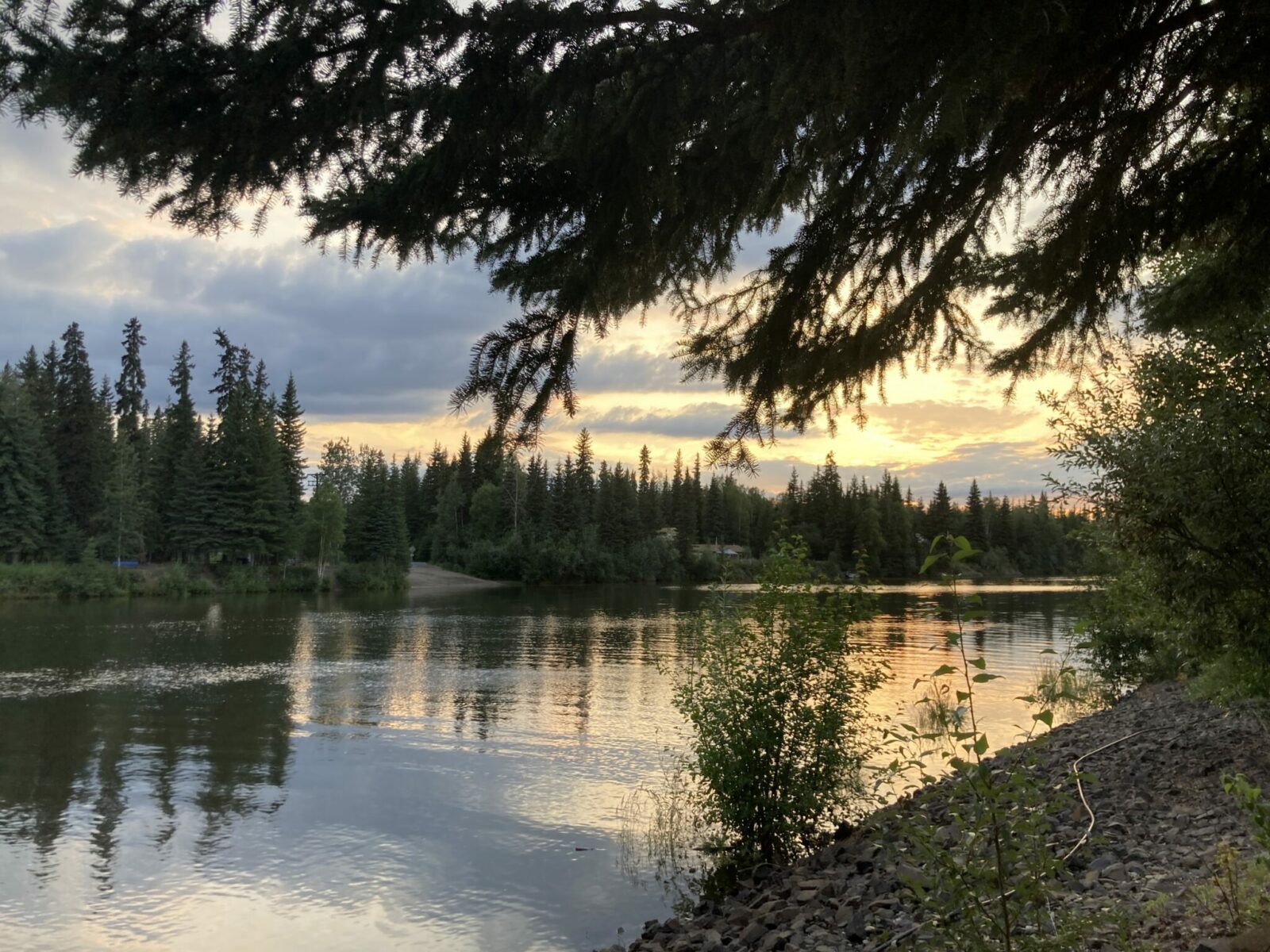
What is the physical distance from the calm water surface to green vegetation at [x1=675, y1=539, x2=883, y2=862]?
1498mm

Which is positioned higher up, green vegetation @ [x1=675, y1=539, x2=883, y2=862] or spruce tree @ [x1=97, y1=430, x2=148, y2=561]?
spruce tree @ [x1=97, y1=430, x2=148, y2=561]

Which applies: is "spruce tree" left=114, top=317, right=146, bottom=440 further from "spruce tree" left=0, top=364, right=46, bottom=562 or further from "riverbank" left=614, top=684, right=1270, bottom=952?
"riverbank" left=614, top=684, right=1270, bottom=952

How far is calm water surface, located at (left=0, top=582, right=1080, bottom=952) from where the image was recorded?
1004cm

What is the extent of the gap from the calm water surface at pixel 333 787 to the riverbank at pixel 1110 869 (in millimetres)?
1666

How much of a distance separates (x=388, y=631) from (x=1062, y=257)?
41.3 metres

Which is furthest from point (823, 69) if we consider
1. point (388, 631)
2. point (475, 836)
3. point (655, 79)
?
point (388, 631)

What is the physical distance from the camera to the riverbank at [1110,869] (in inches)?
205

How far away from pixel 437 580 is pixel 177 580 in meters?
27.7

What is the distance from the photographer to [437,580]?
8638cm

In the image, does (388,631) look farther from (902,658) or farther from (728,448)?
(728,448)

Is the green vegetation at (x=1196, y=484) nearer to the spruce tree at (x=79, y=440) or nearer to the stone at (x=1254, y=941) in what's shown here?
the stone at (x=1254, y=941)

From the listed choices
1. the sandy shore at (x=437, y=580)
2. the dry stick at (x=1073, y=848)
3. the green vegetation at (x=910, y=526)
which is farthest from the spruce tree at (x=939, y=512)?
the dry stick at (x=1073, y=848)

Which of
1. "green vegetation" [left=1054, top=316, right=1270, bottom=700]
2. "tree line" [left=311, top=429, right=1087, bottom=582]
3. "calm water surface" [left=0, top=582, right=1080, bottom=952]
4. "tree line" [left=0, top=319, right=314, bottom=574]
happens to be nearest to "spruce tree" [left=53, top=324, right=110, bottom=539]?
"tree line" [left=0, top=319, right=314, bottom=574]

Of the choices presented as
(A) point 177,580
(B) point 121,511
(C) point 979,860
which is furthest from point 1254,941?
(B) point 121,511
